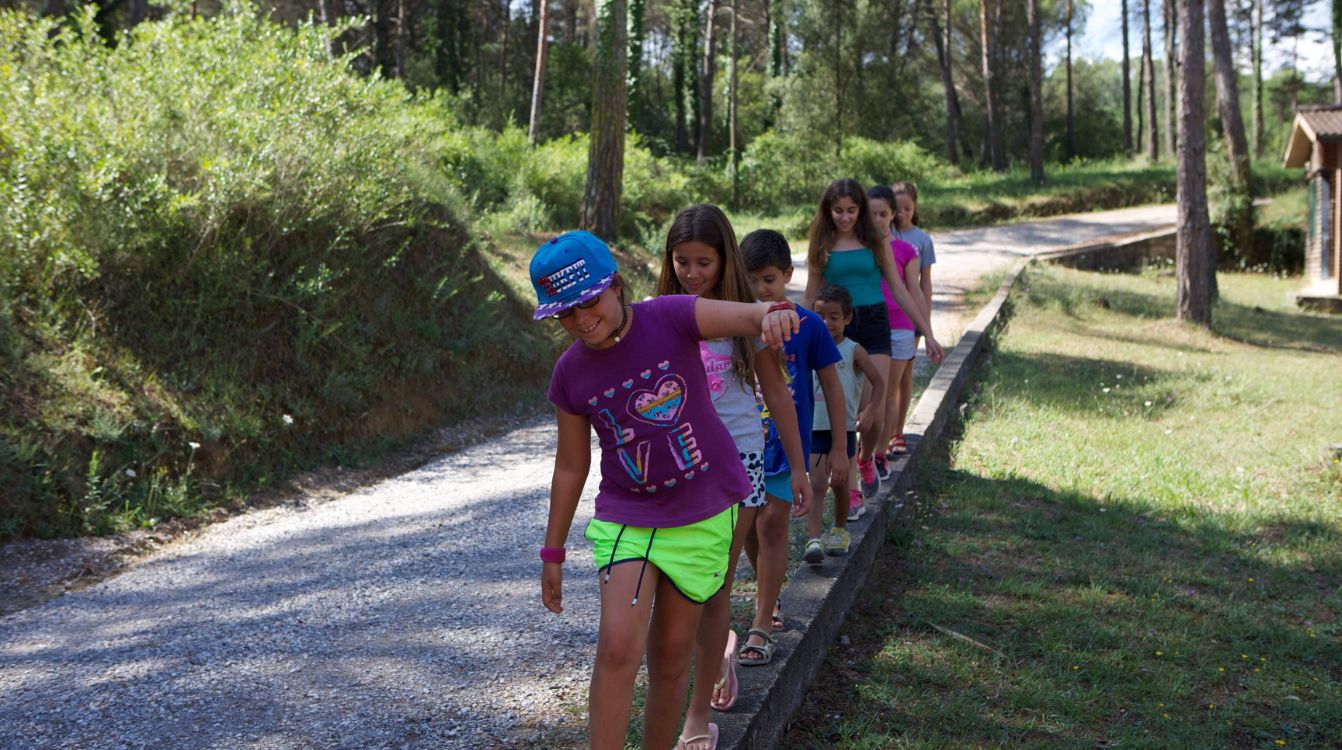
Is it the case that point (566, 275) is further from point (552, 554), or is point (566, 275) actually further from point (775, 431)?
point (775, 431)

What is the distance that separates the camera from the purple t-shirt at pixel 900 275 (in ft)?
23.7

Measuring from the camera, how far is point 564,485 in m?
3.28

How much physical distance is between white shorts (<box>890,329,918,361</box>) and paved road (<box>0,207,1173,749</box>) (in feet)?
7.51

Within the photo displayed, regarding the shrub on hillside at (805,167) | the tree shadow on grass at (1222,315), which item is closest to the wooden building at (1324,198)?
the tree shadow on grass at (1222,315)

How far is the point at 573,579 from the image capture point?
5.89m

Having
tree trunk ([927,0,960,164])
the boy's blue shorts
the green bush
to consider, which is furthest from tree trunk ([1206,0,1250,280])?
the boy's blue shorts

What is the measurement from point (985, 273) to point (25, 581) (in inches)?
740

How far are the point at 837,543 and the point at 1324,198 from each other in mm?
24601

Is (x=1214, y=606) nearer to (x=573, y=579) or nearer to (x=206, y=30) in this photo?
(x=573, y=579)

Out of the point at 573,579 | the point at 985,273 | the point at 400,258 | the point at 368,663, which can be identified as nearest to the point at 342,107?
the point at 400,258

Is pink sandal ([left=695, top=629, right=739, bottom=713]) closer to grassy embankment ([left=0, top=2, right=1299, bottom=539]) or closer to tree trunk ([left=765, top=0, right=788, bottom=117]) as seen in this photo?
grassy embankment ([left=0, top=2, right=1299, bottom=539])

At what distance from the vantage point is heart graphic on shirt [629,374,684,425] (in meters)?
3.08

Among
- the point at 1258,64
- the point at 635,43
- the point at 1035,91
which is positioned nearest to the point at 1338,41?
the point at 1258,64

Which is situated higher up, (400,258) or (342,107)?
(342,107)
